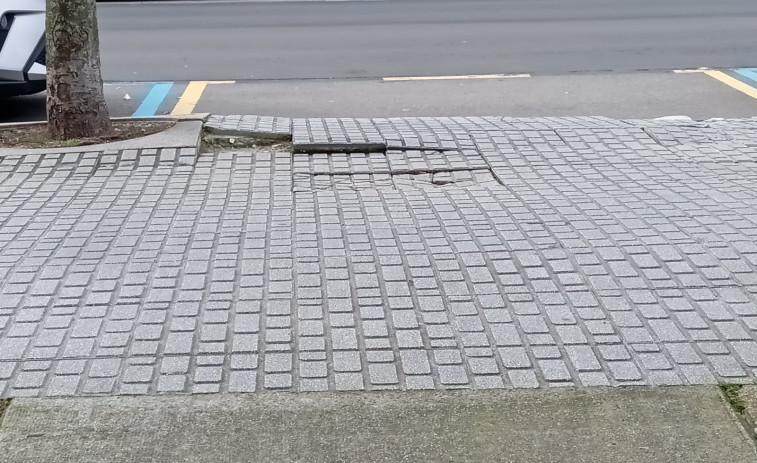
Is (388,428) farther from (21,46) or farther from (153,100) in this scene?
(153,100)

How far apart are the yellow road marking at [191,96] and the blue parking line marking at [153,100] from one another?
0.22 metres

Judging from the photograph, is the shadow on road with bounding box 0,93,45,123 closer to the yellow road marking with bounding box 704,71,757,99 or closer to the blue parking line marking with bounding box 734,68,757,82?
the yellow road marking with bounding box 704,71,757,99

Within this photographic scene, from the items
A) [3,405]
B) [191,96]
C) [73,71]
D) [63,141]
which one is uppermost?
[73,71]

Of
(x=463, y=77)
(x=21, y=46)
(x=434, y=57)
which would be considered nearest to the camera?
(x=21, y=46)

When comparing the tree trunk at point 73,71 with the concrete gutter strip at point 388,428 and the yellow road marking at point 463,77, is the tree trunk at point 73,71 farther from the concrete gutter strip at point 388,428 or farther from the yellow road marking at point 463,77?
the yellow road marking at point 463,77

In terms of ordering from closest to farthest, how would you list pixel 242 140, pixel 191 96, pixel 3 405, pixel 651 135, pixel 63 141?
pixel 3 405 → pixel 63 141 → pixel 242 140 → pixel 651 135 → pixel 191 96

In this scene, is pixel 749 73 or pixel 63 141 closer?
pixel 63 141

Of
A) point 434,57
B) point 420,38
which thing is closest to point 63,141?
point 434,57

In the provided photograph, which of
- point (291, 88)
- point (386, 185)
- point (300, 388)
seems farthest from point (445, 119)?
point (300, 388)

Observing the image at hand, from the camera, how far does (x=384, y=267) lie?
14.2ft

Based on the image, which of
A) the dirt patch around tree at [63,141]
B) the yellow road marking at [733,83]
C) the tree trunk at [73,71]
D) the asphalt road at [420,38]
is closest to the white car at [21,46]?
the dirt patch around tree at [63,141]

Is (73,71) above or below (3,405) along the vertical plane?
above

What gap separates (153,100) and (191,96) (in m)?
0.45

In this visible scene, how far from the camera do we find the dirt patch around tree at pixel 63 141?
6.45 metres
